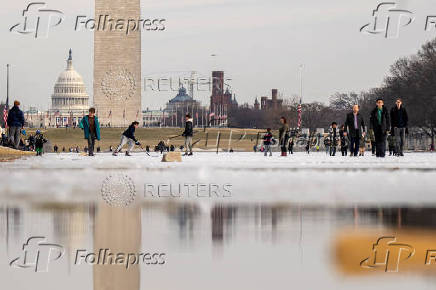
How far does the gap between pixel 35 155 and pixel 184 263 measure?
102 feet

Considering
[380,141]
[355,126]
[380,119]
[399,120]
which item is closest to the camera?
[380,119]

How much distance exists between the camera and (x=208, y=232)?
14.6 meters

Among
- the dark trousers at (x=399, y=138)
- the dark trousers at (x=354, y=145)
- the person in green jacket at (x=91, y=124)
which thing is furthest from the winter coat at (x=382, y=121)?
the person in green jacket at (x=91, y=124)

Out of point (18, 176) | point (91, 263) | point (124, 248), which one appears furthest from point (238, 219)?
point (18, 176)

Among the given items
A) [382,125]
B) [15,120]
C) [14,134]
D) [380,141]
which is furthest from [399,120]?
[14,134]

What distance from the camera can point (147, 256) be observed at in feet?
39.7

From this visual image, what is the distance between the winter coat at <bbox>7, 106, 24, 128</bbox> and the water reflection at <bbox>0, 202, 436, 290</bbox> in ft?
62.2

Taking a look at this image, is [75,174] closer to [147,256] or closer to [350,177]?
[350,177]

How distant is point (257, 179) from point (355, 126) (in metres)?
9.69

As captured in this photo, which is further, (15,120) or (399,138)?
(15,120)

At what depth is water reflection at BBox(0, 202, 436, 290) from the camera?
1147 cm

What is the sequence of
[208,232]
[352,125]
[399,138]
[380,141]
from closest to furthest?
[208,232] < [380,141] < [352,125] < [399,138]

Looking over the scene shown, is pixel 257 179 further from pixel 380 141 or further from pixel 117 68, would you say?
pixel 117 68

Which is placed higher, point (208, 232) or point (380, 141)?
point (380, 141)
